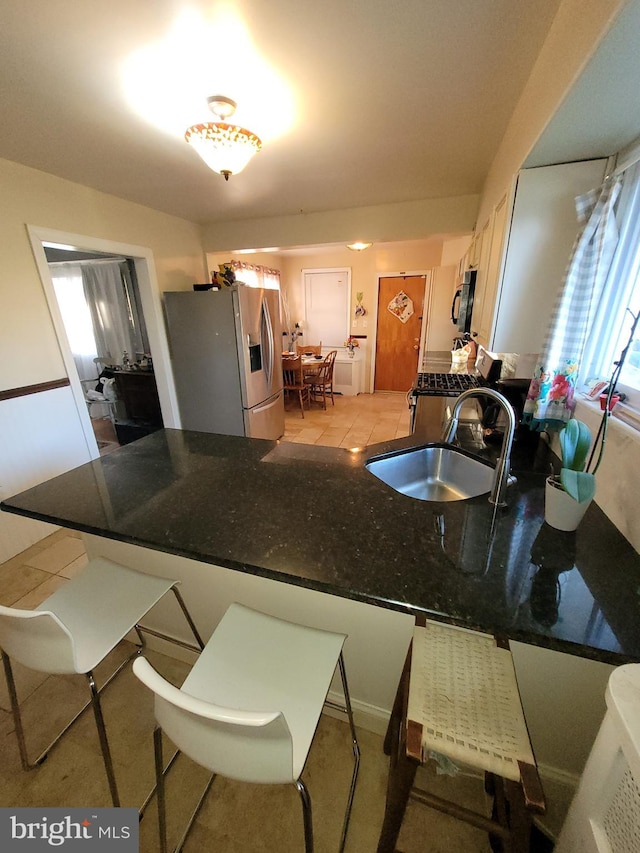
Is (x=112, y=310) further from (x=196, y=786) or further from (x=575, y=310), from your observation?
(x=575, y=310)

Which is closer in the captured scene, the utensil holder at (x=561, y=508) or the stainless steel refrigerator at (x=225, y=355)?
the utensil holder at (x=561, y=508)

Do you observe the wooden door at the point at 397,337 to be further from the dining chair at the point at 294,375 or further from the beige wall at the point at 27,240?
the beige wall at the point at 27,240

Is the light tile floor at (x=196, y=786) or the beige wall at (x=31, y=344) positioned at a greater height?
the beige wall at (x=31, y=344)

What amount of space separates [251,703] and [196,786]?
68 cm

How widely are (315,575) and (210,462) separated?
2.57ft

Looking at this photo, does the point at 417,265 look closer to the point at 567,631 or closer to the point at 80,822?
the point at 567,631

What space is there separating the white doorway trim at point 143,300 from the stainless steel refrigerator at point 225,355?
3.6 inches

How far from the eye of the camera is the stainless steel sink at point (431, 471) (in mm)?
1358

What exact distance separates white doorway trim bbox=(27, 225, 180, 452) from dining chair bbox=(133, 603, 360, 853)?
7.81 ft

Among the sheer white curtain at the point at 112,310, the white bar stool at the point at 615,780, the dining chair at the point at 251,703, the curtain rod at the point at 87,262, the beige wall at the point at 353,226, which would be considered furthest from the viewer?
the sheer white curtain at the point at 112,310

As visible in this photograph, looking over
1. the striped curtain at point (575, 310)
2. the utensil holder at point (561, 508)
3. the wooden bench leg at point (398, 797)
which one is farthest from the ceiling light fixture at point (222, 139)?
the wooden bench leg at point (398, 797)

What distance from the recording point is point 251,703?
79 centimetres

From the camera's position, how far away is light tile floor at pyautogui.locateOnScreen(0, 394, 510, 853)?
38.8 inches

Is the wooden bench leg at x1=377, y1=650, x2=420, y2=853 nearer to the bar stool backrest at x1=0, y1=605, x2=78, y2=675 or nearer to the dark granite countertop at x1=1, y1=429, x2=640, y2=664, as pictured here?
the dark granite countertop at x1=1, y1=429, x2=640, y2=664
